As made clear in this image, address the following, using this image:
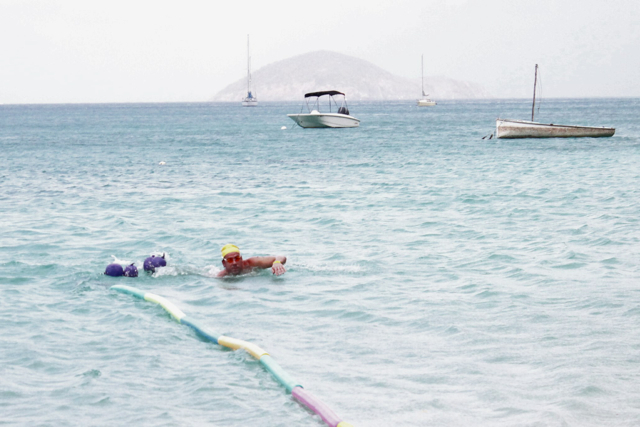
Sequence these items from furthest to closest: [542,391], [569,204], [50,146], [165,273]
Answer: [50,146]
[569,204]
[165,273]
[542,391]

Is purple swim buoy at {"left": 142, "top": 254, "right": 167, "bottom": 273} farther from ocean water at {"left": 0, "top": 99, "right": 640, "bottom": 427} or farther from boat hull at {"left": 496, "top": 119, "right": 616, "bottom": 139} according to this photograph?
boat hull at {"left": 496, "top": 119, "right": 616, "bottom": 139}

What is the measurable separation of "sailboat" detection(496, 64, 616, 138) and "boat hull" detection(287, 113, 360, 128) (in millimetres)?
22295

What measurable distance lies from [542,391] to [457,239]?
27.1 ft

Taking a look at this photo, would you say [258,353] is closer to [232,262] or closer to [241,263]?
[232,262]

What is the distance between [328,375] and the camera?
7.71 metres

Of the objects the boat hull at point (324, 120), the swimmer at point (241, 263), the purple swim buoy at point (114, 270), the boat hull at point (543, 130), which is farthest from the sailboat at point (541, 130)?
the purple swim buoy at point (114, 270)

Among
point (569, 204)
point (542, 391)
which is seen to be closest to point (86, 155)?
point (569, 204)

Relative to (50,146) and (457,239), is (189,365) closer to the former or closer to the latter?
(457,239)

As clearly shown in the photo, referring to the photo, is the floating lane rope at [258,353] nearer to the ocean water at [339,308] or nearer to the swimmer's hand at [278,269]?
the ocean water at [339,308]

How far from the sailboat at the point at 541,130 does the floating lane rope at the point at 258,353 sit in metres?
43.4

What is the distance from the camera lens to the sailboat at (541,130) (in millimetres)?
50188

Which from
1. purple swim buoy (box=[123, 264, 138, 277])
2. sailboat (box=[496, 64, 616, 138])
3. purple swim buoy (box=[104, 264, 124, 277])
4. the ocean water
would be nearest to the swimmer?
the ocean water

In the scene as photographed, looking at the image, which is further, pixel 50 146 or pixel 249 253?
pixel 50 146

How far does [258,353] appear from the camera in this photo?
8.16 m
